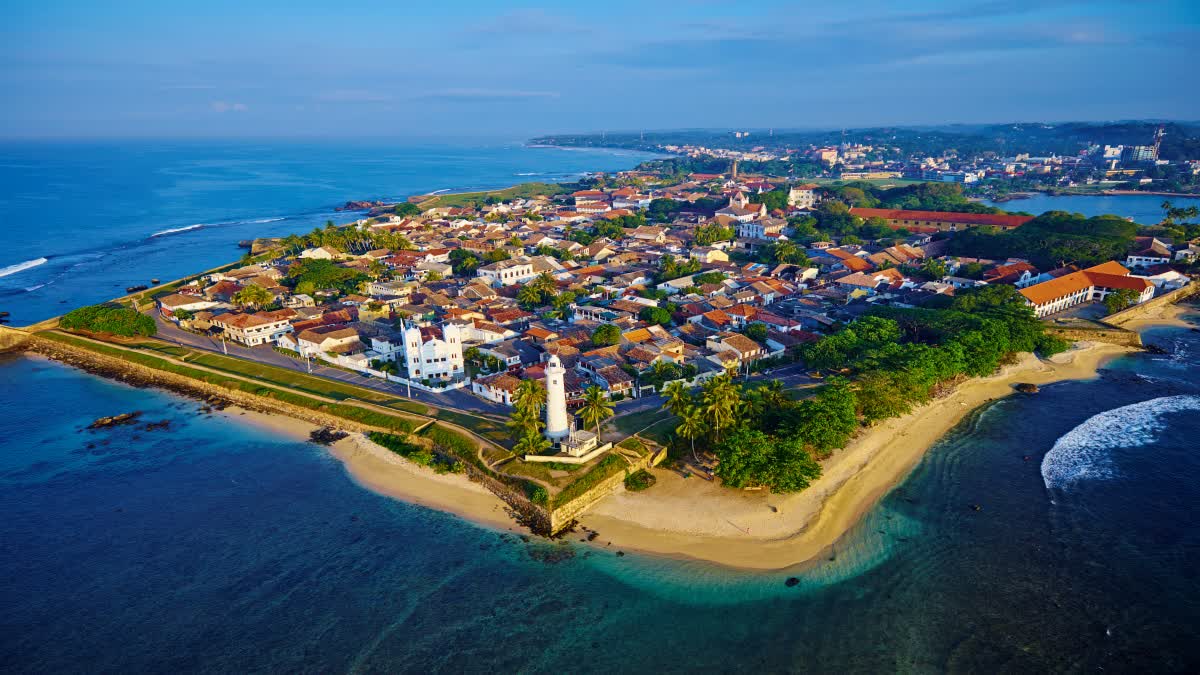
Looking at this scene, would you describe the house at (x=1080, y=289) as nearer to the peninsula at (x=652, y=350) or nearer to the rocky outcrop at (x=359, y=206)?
the peninsula at (x=652, y=350)

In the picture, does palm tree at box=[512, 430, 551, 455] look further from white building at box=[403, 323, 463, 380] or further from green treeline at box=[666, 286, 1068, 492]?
white building at box=[403, 323, 463, 380]

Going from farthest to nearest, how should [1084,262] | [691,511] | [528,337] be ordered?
[1084,262]
[528,337]
[691,511]

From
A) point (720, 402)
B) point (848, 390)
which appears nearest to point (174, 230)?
point (720, 402)

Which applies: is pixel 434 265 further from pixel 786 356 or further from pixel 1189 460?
pixel 1189 460

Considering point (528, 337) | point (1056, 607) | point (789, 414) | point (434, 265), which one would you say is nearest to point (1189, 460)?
point (1056, 607)

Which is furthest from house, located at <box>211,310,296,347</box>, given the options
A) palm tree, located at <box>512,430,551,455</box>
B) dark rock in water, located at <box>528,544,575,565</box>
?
dark rock in water, located at <box>528,544,575,565</box>

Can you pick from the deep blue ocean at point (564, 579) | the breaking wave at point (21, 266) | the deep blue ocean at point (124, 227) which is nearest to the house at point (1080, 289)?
the deep blue ocean at point (564, 579)
